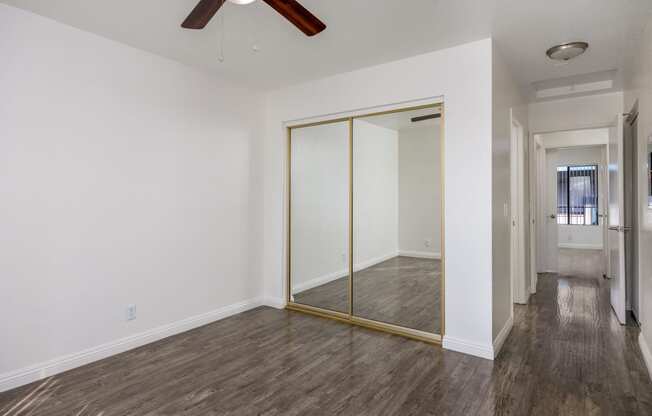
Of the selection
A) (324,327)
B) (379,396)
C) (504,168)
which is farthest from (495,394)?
(504,168)

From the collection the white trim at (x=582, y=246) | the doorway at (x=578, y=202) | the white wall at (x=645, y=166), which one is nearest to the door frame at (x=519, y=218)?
the white wall at (x=645, y=166)

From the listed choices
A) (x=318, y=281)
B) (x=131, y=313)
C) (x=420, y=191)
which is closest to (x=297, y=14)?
(x=420, y=191)

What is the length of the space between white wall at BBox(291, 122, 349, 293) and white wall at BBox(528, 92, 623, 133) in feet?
9.14

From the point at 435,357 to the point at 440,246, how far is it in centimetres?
94

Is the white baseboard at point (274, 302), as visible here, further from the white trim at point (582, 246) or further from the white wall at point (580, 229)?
the white trim at point (582, 246)

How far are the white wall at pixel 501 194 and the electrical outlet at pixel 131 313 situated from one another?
118 inches

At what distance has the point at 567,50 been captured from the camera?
2973mm

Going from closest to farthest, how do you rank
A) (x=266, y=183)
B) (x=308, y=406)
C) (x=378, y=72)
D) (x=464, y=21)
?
(x=308, y=406)
(x=464, y=21)
(x=378, y=72)
(x=266, y=183)

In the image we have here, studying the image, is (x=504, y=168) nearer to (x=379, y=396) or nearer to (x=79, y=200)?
(x=379, y=396)

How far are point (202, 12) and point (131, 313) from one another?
2.46m

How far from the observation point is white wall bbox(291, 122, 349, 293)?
3.87 meters

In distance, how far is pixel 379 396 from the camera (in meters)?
2.32

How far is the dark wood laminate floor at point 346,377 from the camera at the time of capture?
2209 mm

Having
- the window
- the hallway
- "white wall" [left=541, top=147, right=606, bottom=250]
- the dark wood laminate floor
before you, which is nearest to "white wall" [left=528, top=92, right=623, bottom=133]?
the hallway
